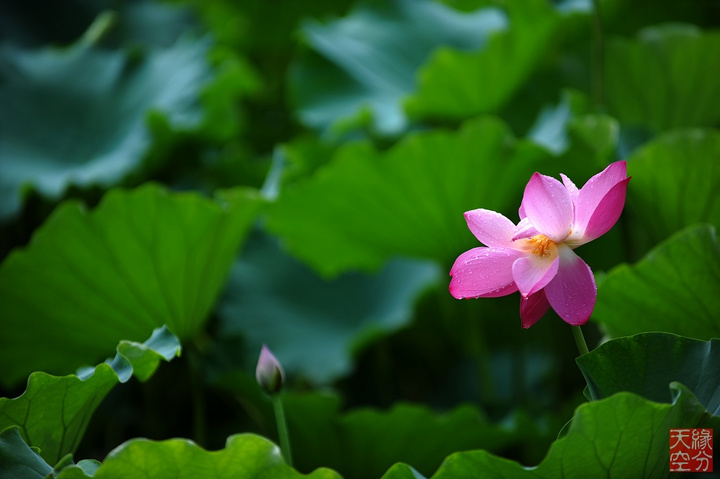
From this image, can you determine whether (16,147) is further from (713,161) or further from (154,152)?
(713,161)

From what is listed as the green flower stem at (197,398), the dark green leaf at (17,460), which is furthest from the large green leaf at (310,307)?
the dark green leaf at (17,460)

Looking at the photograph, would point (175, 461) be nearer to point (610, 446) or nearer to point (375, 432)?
point (610, 446)

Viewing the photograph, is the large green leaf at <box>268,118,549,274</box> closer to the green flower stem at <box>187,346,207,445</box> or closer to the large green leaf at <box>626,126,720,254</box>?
the large green leaf at <box>626,126,720,254</box>

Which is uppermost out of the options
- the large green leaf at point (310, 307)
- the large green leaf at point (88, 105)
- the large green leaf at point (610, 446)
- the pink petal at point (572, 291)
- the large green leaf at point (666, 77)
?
the pink petal at point (572, 291)

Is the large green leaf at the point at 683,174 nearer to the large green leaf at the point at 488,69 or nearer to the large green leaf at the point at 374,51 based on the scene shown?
the large green leaf at the point at 488,69

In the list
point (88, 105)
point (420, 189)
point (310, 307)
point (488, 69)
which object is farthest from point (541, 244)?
point (88, 105)

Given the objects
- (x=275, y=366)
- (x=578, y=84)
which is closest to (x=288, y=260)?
(x=578, y=84)

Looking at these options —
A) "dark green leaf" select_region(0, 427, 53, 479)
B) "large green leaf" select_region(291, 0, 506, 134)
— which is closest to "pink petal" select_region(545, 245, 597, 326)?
"dark green leaf" select_region(0, 427, 53, 479)
